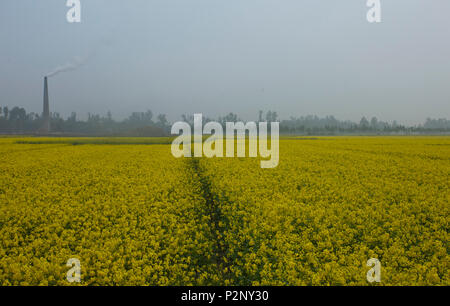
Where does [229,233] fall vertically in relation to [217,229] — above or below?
above

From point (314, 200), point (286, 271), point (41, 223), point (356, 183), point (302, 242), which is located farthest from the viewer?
point (356, 183)

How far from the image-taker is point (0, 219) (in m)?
5.86

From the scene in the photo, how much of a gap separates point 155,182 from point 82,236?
4319 millimetres

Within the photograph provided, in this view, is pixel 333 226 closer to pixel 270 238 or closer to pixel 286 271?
pixel 270 238

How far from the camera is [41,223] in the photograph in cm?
574

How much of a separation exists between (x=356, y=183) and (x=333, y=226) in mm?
4614

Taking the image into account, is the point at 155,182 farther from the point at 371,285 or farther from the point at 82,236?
the point at 371,285

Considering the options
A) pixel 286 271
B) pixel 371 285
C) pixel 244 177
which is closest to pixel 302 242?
pixel 286 271

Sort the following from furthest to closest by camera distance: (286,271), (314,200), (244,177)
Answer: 1. (244,177)
2. (314,200)
3. (286,271)

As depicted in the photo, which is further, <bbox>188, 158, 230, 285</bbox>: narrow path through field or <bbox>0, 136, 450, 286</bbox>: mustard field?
<bbox>188, 158, 230, 285</bbox>: narrow path through field

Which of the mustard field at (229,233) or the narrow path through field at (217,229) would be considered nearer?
the mustard field at (229,233)

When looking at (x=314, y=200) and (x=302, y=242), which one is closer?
(x=302, y=242)

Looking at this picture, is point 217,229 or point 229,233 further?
point 217,229
